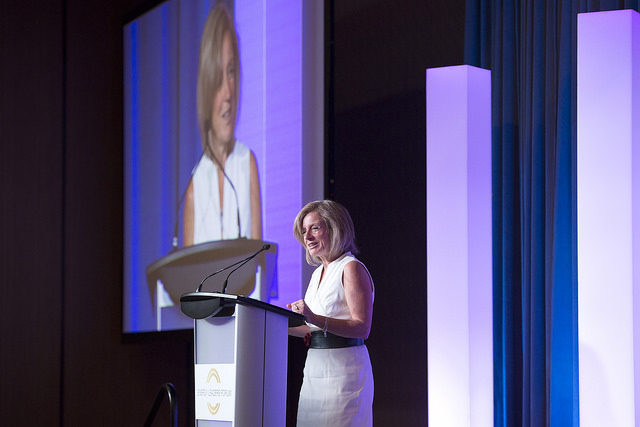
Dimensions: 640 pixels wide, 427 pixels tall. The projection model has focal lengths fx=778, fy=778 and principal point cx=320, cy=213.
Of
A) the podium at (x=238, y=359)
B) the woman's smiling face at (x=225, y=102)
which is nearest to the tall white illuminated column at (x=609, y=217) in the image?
the podium at (x=238, y=359)

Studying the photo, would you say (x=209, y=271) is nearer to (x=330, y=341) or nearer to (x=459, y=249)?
(x=459, y=249)

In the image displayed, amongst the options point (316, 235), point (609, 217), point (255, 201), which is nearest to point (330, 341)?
point (316, 235)

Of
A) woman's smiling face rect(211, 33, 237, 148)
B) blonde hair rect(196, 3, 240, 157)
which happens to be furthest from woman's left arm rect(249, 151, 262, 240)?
blonde hair rect(196, 3, 240, 157)

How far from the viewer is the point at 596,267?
2.44 metres

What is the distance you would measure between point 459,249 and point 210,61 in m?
2.17

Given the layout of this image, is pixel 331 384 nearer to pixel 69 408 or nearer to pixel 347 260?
pixel 347 260

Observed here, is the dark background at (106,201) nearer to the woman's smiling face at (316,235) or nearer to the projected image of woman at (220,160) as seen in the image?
the projected image of woman at (220,160)

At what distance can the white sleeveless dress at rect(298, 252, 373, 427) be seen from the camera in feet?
8.22

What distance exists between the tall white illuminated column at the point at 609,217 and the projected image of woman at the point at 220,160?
6.32ft

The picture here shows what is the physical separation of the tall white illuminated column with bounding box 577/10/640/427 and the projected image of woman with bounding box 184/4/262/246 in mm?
1926

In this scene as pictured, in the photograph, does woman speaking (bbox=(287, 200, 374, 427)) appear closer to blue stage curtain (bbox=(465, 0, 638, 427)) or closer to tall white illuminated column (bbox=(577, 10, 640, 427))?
tall white illuminated column (bbox=(577, 10, 640, 427))

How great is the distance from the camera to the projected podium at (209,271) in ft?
12.7

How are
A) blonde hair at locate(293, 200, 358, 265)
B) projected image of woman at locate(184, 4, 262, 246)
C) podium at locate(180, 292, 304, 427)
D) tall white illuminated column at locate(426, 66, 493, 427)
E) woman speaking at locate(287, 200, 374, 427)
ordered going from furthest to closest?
projected image of woman at locate(184, 4, 262, 246)
tall white illuminated column at locate(426, 66, 493, 427)
blonde hair at locate(293, 200, 358, 265)
woman speaking at locate(287, 200, 374, 427)
podium at locate(180, 292, 304, 427)

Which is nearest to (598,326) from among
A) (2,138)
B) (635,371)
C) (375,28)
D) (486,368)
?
(635,371)
